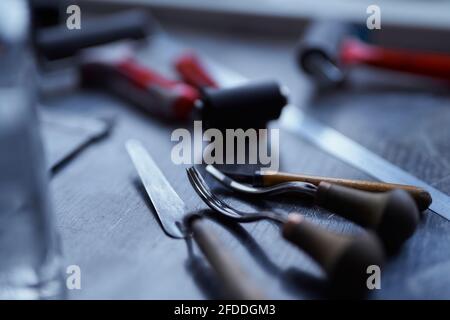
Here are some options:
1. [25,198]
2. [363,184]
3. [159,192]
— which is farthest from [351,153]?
[25,198]

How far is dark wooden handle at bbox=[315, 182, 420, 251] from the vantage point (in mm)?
446

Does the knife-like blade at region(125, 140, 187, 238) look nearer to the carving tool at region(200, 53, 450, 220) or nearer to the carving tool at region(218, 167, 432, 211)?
the carving tool at region(218, 167, 432, 211)

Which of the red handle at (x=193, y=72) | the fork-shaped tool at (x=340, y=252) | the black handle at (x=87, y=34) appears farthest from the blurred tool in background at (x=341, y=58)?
the fork-shaped tool at (x=340, y=252)

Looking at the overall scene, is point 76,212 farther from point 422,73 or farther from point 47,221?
point 422,73

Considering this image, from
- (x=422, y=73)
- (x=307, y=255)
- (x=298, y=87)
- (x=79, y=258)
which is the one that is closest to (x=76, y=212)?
(x=79, y=258)

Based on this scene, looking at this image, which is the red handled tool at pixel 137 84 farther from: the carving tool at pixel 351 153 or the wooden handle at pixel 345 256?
the wooden handle at pixel 345 256

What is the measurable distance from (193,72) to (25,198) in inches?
15.0

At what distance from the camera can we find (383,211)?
0.45 m

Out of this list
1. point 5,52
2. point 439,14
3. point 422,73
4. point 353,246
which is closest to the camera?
point 353,246

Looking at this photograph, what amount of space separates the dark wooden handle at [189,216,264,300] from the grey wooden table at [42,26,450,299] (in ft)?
0.08

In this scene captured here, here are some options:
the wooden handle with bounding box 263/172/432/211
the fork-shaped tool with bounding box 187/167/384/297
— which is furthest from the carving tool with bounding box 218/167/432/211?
the fork-shaped tool with bounding box 187/167/384/297

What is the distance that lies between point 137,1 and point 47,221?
0.70 m

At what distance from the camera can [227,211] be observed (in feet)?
1.74

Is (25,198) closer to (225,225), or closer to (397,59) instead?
(225,225)
